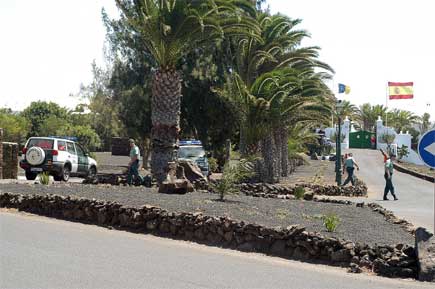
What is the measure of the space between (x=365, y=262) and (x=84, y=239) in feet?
16.5

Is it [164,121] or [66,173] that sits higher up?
[164,121]

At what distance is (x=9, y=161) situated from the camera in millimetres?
25797

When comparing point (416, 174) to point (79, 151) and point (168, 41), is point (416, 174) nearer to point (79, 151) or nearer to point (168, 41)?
point (79, 151)

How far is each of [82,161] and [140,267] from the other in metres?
18.6

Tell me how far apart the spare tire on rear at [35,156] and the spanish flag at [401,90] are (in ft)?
215

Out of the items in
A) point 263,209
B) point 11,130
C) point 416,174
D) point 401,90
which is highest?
point 401,90

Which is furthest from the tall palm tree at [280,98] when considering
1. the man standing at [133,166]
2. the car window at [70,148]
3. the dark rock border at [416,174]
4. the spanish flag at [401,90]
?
the spanish flag at [401,90]

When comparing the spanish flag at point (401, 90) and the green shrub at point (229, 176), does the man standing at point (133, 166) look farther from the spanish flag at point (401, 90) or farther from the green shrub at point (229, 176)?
the spanish flag at point (401, 90)

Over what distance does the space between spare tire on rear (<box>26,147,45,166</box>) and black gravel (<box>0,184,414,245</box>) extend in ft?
18.2

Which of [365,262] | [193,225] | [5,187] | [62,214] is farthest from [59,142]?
[365,262]

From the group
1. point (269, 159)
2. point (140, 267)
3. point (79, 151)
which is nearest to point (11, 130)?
point (79, 151)

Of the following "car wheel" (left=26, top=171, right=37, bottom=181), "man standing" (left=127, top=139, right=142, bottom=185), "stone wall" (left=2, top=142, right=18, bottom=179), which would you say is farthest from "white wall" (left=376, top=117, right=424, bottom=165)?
"man standing" (left=127, top=139, right=142, bottom=185)

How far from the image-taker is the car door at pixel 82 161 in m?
26.5

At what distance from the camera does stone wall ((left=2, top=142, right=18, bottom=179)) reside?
25.6 m
